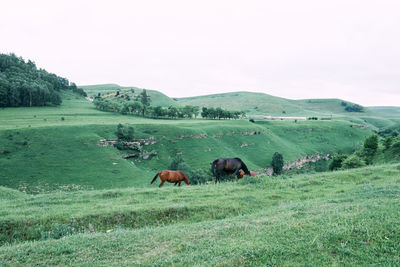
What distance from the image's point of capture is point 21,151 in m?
56.8

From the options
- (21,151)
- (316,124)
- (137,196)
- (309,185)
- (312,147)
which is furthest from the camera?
(316,124)

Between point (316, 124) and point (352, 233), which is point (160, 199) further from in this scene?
point (316, 124)

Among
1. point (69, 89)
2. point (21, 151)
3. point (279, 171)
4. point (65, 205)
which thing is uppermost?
A: point (69, 89)

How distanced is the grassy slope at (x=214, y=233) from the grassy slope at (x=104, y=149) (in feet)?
120

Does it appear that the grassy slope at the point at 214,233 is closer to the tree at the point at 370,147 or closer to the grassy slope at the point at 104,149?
the grassy slope at the point at 104,149

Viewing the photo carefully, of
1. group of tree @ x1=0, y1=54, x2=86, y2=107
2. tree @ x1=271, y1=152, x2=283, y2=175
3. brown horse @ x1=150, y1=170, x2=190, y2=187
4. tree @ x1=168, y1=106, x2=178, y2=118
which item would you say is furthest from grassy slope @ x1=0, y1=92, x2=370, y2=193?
brown horse @ x1=150, y1=170, x2=190, y2=187

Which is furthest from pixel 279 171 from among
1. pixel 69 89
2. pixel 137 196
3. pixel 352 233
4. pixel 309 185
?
pixel 69 89

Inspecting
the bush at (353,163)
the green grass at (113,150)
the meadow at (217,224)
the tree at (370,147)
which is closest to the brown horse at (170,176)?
the meadow at (217,224)

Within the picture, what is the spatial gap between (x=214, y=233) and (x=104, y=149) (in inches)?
2505

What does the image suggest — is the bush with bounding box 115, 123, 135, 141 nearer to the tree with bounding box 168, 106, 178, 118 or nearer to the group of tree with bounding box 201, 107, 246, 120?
the tree with bounding box 168, 106, 178, 118

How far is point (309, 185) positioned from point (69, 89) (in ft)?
641

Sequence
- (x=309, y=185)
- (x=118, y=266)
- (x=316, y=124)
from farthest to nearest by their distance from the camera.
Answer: (x=316, y=124) < (x=309, y=185) < (x=118, y=266)

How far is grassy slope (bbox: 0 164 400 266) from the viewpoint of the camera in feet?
19.8

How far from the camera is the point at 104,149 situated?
215ft
